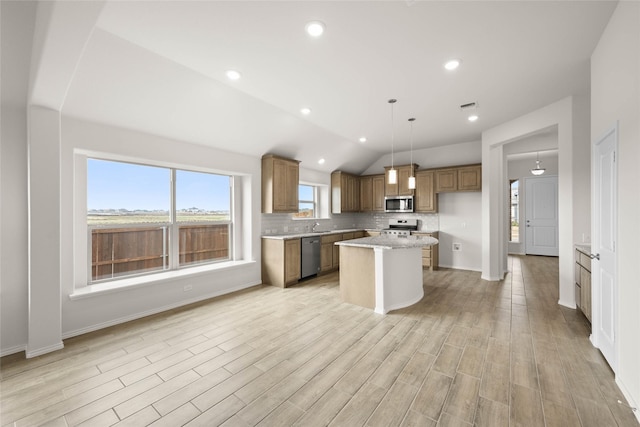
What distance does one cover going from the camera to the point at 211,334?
3076 millimetres

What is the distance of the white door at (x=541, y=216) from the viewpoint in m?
8.12

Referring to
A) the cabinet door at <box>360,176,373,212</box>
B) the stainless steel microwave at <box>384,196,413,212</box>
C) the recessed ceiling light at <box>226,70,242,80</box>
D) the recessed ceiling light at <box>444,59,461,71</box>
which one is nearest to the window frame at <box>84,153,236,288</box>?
the recessed ceiling light at <box>226,70,242,80</box>

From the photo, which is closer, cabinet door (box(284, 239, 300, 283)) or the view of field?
the view of field

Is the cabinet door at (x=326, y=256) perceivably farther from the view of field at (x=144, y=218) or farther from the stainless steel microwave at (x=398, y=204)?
the view of field at (x=144, y=218)

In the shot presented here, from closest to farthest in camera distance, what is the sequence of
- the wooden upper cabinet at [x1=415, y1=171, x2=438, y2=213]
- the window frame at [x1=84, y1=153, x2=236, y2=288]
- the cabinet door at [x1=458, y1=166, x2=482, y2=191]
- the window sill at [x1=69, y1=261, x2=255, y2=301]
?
1. the window sill at [x1=69, y1=261, x2=255, y2=301]
2. the window frame at [x1=84, y1=153, x2=236, y2=288]
3. the cabinet door at [x1=458, y1=166, x2=482, y2=191]
4. the wooden upper cabinet at [x1=415, y1=171, x2=438, y2=213]

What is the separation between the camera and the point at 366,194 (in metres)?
7.73

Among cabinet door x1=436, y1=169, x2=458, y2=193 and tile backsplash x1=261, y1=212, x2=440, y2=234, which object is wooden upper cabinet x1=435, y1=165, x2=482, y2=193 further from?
tile backsplash x1=261, y1=212, x2=440, y2=234

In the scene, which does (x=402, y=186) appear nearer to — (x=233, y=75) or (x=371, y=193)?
(x=371, y=193)

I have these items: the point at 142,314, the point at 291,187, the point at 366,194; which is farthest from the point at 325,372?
the point at 366,194

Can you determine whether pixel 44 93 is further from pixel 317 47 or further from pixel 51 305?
pixel 317 47

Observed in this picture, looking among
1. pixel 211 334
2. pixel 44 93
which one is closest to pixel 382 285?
pixel 211 334

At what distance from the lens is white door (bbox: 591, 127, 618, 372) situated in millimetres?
2266

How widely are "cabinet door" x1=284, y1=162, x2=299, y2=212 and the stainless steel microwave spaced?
111 inches

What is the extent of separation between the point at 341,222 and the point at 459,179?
3183 mm
